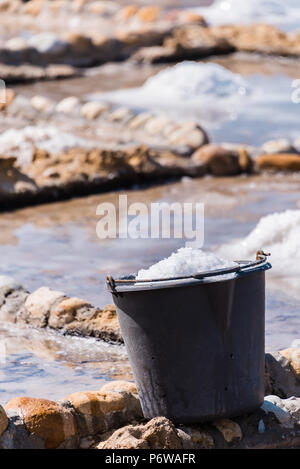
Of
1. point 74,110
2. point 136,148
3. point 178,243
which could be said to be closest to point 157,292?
point 178,243

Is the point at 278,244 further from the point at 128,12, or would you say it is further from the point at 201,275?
the point at 128,12

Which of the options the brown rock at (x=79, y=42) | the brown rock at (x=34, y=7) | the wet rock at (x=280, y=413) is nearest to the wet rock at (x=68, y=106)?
the brown rock at (x=79, y=42)

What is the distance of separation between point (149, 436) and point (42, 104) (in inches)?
396

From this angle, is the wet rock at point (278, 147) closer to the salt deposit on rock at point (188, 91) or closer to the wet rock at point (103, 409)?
the salt deposit on rock at point (188, 91)

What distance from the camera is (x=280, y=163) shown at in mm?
9984

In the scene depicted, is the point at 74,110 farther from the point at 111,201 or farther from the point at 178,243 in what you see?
the point at 178,243

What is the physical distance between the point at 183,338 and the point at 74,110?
9.62m

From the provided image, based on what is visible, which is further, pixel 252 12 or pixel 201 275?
pixel 252 12

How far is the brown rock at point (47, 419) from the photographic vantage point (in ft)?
11.6

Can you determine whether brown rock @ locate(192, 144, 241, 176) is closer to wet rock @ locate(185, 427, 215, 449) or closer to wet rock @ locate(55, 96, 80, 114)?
wet rock @ locate(55, 96, 80, 114)

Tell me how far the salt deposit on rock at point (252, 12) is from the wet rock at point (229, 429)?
1981 cm

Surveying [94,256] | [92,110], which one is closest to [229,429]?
[94,256]

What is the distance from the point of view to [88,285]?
627cm

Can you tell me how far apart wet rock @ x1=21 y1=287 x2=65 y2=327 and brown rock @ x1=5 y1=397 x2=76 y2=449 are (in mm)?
1850
